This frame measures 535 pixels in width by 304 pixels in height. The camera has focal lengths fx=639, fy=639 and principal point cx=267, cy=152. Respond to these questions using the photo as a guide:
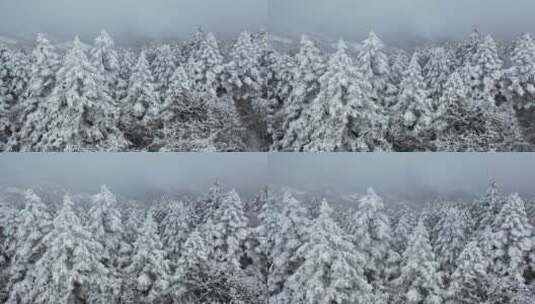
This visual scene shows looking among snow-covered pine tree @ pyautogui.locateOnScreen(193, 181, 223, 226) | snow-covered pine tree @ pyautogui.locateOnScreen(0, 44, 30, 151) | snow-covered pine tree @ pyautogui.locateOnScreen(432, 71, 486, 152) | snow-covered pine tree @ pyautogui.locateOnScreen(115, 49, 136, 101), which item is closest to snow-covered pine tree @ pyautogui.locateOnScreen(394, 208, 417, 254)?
snow-covered pine tree @ pyautogui.locateOnScreen(432, 71, 486, 152)

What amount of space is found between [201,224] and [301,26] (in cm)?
159

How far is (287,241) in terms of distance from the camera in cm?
460

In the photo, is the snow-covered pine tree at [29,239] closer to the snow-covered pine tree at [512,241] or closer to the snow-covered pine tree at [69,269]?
the snow-covered pine tree at [69,269]

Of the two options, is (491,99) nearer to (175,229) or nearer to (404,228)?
(404,228)

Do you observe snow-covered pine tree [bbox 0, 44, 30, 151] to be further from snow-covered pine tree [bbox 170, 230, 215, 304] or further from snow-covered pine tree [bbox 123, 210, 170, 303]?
snow-covered pine tree [bbox 170, 230, 215, 304]

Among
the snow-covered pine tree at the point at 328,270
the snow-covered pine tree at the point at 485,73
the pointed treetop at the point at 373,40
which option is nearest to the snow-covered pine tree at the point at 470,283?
the snow-covered pine tree at the point at 328,270

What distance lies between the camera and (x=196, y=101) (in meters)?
4.55

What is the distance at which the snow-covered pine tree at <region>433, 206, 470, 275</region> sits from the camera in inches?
177

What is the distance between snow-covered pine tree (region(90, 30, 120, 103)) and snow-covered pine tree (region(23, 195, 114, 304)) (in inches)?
34.8

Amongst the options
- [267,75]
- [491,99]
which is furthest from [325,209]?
[491,99]

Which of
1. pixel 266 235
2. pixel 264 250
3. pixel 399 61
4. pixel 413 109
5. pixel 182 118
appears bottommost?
pixel 264 250

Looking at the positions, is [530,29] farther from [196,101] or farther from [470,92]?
[196,101]

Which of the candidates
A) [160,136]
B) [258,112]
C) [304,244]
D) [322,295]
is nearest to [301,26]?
[258,112]

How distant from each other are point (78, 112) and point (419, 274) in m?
2.64
